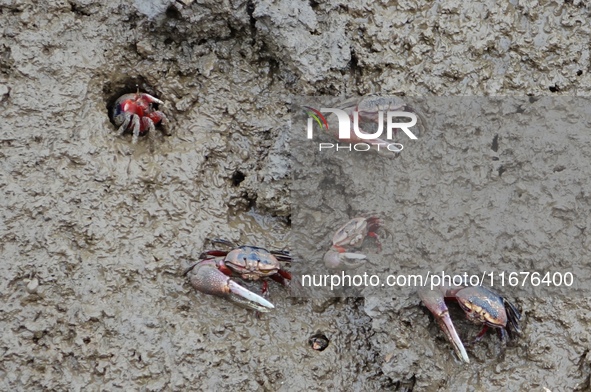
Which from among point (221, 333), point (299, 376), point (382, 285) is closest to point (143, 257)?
point (221, 333)

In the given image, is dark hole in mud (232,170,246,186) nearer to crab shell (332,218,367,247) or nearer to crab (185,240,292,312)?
crab (185,240,292,312)

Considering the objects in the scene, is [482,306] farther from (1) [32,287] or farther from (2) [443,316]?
(1) [32,287]

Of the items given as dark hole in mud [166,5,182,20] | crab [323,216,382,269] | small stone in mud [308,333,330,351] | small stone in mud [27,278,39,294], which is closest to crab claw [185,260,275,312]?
small stone in mud [308,333,330,351]

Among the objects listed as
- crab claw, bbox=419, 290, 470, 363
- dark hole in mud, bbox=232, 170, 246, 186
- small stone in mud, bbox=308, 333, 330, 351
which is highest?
dark hole in mud, bbox=232, 170, 246, 186

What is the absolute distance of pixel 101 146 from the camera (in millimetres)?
2881

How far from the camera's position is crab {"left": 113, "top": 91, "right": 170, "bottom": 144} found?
2.91 meters

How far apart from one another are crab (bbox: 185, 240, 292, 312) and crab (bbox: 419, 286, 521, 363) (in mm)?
599

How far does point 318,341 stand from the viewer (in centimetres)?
283

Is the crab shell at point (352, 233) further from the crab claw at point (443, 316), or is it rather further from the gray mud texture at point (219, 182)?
the crab claw at point (443, 316)

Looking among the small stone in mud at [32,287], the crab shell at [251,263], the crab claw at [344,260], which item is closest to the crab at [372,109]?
the crab claw at [344,260]

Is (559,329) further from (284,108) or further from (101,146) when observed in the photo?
(101,146)

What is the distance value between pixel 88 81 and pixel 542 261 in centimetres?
194

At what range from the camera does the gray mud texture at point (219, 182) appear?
270cm

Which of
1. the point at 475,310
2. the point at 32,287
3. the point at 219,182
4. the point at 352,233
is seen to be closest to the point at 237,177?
the point at 219,182
